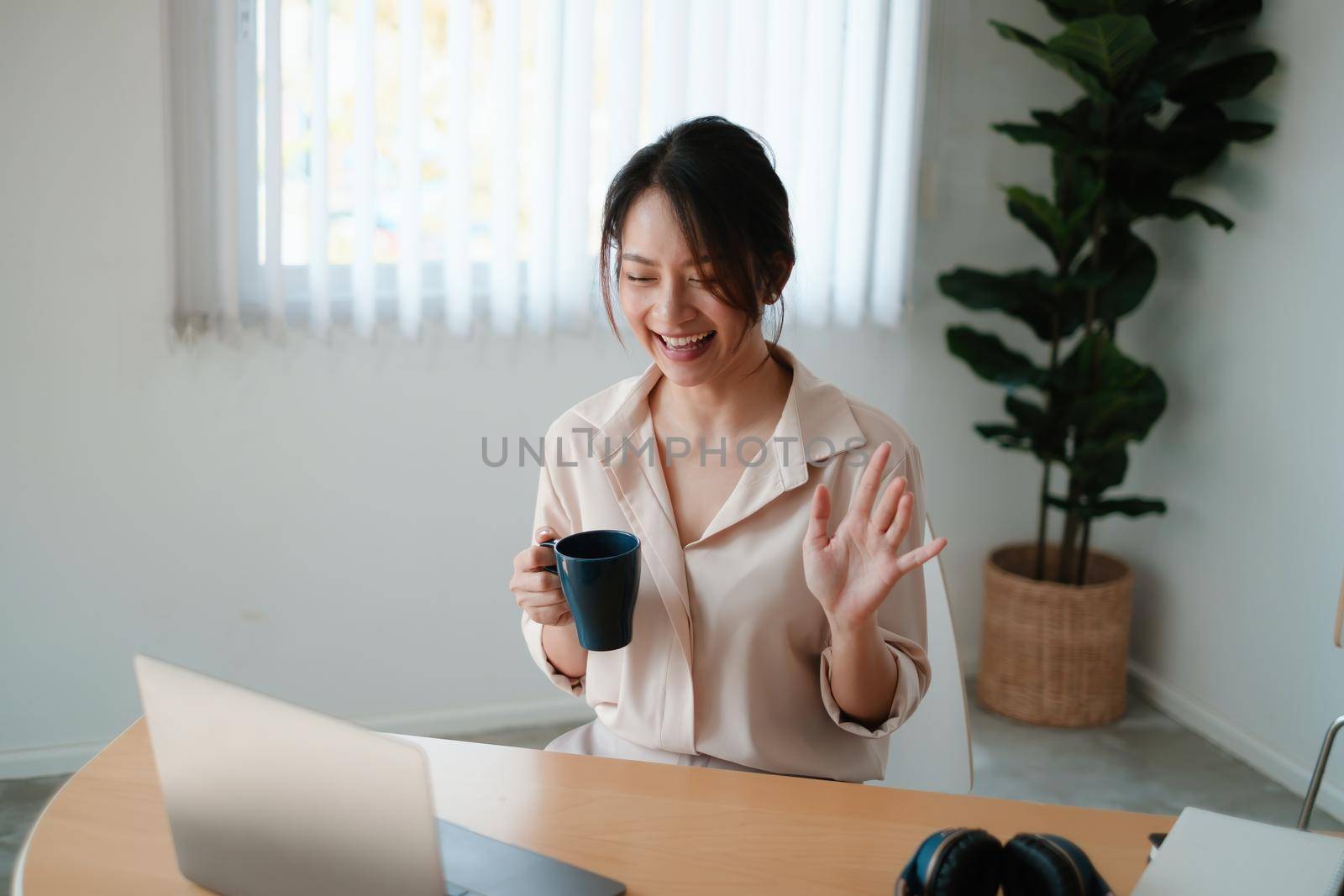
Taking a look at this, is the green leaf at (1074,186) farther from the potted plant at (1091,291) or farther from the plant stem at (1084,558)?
the plant stem at (1084,558)

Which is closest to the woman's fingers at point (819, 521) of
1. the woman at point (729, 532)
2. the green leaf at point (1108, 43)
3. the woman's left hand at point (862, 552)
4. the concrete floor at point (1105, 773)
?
the woman's left hand at point (862, 552)

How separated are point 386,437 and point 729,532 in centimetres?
146

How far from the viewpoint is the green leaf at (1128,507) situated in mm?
2766

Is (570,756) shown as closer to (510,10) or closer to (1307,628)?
(510,10)

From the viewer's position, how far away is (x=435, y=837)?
76 centimetres

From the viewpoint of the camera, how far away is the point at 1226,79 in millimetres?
2535

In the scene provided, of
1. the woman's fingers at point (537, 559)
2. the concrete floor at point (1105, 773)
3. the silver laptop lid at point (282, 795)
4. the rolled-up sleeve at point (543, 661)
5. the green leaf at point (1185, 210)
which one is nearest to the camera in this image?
the silver laptop lid at point (282, 795)

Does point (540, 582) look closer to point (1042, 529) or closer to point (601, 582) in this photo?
point (601, 582)

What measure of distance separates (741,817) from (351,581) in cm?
183

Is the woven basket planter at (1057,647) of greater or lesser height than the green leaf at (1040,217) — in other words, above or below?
below

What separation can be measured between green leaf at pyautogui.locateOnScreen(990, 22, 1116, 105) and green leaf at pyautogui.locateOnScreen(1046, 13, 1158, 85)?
0.7 inches

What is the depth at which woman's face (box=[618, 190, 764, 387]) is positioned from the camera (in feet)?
4.40

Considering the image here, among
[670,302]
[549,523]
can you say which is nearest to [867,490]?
[670,302]

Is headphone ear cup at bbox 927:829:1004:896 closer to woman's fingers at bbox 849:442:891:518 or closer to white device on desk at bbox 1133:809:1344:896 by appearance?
white device on desk at bbox 1133:809:1344:896
